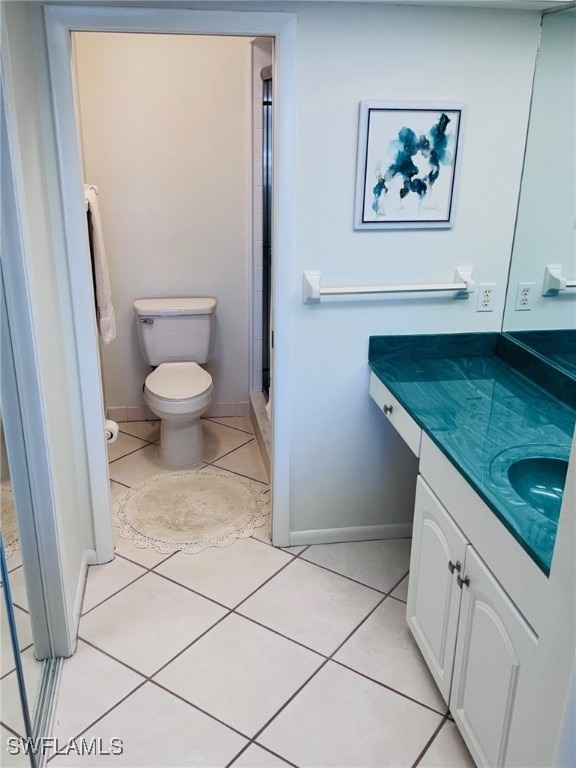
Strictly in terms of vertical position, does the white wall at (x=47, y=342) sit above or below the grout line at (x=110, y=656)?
above

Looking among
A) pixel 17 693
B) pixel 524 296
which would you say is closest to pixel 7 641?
pixel 17 693

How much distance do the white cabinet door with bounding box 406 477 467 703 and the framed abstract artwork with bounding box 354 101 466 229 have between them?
3.36 feet

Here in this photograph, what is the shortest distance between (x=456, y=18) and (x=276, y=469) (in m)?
1.79

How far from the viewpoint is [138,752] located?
6.20 feet

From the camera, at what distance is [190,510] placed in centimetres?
311

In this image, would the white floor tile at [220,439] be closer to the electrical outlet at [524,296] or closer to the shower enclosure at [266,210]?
the shower enclosure at [266,210]

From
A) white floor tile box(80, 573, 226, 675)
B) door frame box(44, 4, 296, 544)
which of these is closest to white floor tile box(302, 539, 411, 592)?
door frame box(44, 4, 296, 544)

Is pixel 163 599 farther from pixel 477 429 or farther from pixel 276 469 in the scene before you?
pixel 477 429

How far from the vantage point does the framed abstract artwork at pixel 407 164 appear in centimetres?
236

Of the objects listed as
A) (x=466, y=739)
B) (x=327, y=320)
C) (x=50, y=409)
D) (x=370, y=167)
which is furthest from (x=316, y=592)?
(x=370, y=167)

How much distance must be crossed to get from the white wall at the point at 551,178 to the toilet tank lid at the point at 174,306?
1783mm

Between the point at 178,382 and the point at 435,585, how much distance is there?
75.9 inches

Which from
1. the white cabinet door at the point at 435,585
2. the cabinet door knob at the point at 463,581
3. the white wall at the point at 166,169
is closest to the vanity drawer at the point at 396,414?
the white cabinet door at the point at 435,585

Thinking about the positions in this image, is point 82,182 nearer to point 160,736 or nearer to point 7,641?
point 7,641
